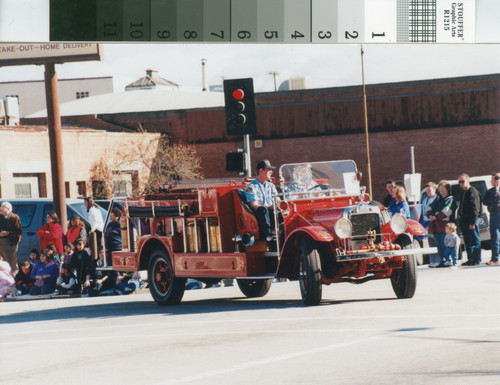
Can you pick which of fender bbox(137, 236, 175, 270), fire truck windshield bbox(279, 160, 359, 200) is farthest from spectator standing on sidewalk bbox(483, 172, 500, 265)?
fender bbox(137, 236, 175, 270)

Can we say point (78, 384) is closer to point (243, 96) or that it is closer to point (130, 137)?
point (243, 96)

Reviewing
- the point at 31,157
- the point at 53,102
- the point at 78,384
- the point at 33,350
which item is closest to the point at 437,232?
the point at 53,102

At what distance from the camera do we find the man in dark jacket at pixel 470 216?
18.9 meters

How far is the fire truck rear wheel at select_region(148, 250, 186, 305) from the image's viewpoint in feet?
48.5

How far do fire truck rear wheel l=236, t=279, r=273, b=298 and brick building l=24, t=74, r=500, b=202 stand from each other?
31.6 metres

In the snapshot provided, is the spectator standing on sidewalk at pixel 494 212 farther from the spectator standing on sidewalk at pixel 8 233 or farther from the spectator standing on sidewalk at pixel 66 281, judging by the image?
the spectator standing on sidewalk at pixel 8 233

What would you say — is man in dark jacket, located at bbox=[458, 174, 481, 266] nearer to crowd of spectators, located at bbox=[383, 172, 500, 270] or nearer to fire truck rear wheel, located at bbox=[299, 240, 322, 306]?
crowd of spectators, located at bbox=[383, 172, 500, 270]

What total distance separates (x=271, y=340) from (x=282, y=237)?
11.7 feet

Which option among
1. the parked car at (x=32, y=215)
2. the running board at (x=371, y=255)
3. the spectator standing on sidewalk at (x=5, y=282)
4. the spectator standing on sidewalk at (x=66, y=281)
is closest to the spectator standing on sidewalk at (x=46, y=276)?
the spectator standing on sidewalk at (x=66, y=281)

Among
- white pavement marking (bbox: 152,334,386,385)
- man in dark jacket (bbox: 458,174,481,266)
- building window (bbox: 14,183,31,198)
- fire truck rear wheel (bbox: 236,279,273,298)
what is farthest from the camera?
building window (bbox: 14,183,31,198)

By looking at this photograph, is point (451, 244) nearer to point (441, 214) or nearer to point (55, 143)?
point (441, 214)

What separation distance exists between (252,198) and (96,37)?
17.2 feet

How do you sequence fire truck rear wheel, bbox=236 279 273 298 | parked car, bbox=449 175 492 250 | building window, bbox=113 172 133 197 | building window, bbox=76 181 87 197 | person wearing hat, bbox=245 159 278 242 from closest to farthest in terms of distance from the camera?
1. person wearing hat, bbox=245 159 278 242
2. fire truck rear wheel, bbox=236 279 273 298
3. parked car, bbox=449 175 492 250
4. building window, bbox=76 181 87 197
5. building window, bbox=113 172 133 197

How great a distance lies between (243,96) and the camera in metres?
16.6
